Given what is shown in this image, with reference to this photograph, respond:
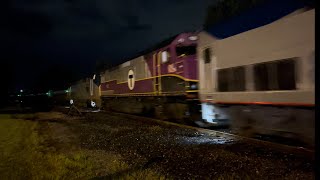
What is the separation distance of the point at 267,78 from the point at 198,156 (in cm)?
263

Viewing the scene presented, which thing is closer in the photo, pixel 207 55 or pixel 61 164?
pixel 61 164

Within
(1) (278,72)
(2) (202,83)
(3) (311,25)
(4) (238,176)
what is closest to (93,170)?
(4) (238,176)

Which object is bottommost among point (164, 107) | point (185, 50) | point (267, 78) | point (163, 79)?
point (164, 107)

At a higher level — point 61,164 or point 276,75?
point 276,75

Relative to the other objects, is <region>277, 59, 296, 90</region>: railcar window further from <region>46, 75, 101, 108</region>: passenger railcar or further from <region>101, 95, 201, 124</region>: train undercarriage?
<region>46, 75, 101, 108</region>: passenger railcar

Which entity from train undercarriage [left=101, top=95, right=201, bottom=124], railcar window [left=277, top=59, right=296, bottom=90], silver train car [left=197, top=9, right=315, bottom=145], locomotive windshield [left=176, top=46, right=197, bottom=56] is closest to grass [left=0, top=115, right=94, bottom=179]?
silver train car [left=197, top=9, right=315, bottom=145]

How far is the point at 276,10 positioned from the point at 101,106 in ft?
89.4

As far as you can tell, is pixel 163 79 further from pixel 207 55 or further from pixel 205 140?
pixel 205 140

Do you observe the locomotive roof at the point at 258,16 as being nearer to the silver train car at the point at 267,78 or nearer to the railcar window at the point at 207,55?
the silver train car at the point at 267,78

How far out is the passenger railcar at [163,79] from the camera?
17375 mm

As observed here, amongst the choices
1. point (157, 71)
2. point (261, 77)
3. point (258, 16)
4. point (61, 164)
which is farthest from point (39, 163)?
point (157, 71)

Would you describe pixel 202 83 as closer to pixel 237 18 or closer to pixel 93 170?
pixel 237 18

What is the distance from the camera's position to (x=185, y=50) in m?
18.2

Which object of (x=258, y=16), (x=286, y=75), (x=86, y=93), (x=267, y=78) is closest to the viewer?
(x=286, y=75)
